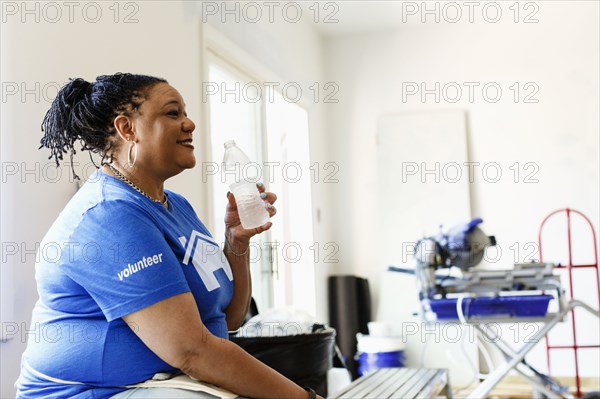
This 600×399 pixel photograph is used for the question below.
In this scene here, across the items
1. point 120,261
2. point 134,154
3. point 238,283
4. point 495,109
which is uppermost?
point 495,109

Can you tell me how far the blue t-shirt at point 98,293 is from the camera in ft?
4.24

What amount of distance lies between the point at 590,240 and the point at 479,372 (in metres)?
1.35

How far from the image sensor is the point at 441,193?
214 inches

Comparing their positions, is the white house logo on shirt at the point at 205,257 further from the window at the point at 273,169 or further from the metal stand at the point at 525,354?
the window at the point at 273,169

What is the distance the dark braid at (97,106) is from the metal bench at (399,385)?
1.49 m

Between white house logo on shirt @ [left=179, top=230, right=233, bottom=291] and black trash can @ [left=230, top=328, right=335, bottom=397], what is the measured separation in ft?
3.30

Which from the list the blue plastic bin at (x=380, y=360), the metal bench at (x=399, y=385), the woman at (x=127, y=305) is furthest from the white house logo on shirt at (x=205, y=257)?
the blue plastic bin at (x=380, y=360)

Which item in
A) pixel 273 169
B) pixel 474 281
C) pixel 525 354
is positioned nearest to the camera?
pixel 525 354

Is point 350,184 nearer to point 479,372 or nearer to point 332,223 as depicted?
point 332,223

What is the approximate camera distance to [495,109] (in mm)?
5516

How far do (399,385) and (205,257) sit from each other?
5.39 ft

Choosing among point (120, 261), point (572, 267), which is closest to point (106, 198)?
point (120, 261)

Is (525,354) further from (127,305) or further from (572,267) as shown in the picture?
(572,267)

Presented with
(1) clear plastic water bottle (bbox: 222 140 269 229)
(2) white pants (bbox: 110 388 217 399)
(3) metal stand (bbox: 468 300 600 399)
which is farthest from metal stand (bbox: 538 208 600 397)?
(2) white pants (bbox: 110 388 217 399)
